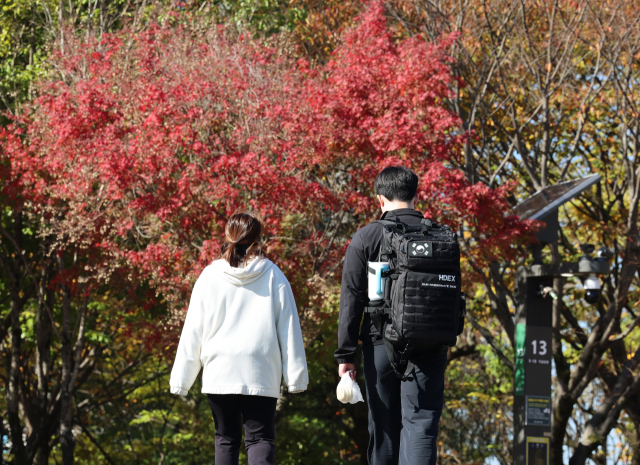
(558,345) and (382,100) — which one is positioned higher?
(382,100)

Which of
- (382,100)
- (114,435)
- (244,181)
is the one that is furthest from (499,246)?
(114,435)

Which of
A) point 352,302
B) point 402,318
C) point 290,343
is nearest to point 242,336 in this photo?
point 290,343

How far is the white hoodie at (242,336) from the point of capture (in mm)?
3420

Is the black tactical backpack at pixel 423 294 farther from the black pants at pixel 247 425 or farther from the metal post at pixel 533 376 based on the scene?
the metal post at pixel 533 376

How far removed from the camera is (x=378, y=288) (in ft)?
10.7

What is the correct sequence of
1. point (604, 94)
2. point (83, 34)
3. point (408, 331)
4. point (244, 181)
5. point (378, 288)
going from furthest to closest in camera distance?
point (604, 94), point (83, 34), point (244, 181), point (378, 288), point (408, 331)

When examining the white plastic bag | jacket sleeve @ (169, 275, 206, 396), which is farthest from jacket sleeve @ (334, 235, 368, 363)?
jacket sleeve @ (169, 275, 206, 396)

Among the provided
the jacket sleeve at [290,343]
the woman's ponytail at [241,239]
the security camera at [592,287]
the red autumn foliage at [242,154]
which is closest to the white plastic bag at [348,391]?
the jacket sleeve at [290,343]

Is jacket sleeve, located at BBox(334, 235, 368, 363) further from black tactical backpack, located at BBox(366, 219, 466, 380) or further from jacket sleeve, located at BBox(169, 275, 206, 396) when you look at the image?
jacket sleeve, located at BBox(169, 275, 206, 396)

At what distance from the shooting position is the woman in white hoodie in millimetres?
3428

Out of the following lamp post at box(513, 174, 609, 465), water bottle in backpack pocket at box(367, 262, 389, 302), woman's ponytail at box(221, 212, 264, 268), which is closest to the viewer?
water bottle in backpack pocket at box(367, 262, 389, 302)

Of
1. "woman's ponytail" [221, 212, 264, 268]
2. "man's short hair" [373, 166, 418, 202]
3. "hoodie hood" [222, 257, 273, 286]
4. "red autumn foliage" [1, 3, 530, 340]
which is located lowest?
"hoodie hood" [222, 257, 273, 286]

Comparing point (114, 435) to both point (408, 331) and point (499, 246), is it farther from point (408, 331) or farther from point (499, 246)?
point (408, 331)

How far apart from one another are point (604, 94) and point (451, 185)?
18.1 feet
